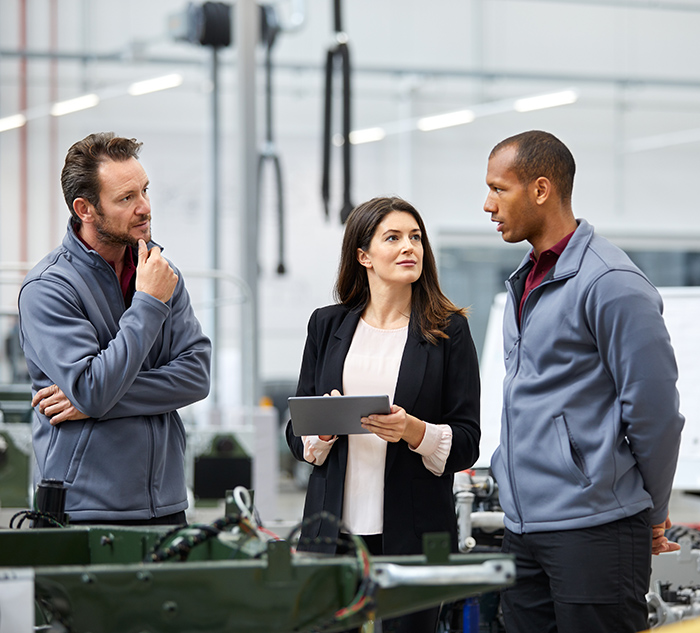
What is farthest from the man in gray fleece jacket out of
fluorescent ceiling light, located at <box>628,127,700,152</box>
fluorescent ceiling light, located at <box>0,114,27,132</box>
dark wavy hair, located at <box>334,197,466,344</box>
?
fluorescent ceiling light, located at <box>628,127,700,152</box>

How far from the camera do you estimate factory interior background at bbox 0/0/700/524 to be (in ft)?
27.7

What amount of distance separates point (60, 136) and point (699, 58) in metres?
6.68

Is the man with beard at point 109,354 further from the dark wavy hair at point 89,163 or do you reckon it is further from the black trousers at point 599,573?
the black trousers at point 599,573

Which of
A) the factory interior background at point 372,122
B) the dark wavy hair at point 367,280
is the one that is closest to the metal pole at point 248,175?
the dark wavy hair at point 367,280

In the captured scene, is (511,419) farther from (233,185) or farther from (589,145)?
(589,145)

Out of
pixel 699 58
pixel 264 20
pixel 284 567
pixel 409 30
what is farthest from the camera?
pixel 699 58

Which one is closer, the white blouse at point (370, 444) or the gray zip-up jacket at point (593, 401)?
the gray zip-up jacket at point (593, 401)

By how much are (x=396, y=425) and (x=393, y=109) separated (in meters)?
8.09

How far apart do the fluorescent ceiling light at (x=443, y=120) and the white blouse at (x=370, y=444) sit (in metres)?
7.60

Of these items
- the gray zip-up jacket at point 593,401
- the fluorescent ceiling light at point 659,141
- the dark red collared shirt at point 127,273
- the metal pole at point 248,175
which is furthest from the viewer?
the fluorescent ceiling light at point 659,141

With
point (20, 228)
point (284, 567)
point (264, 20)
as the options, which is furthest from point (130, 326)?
point (20, 228)

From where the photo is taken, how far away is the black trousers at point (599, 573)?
5.90ft

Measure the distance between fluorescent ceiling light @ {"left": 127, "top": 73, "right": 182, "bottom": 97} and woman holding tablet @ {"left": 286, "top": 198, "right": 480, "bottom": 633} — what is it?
6.69m

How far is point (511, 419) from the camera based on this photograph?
6.43ft
